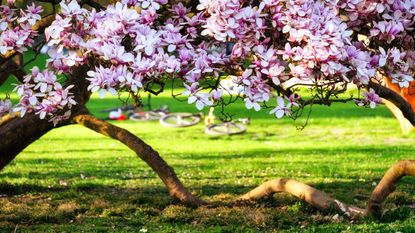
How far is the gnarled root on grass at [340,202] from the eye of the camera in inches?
376

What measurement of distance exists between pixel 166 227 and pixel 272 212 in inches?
68.6

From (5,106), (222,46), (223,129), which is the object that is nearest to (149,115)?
(223,129)

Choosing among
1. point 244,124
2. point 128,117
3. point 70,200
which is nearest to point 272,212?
point 70,200

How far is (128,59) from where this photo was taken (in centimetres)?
575

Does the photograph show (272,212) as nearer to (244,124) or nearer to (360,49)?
(360,49)

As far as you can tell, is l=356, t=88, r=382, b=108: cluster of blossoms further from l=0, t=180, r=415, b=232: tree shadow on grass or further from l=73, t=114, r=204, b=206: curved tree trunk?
l=73, t=114, r=204, b=206: curved tree trunk

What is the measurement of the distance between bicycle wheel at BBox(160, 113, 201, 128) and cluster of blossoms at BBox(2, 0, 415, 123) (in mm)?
24446

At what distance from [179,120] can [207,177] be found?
15.1 meters

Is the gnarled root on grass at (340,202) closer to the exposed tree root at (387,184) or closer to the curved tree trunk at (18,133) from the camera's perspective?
the exposed tree root at (387,184)

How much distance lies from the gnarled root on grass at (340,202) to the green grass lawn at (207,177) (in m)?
0.16

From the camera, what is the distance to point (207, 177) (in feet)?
53.5

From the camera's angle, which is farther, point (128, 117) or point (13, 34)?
point (128, 117)

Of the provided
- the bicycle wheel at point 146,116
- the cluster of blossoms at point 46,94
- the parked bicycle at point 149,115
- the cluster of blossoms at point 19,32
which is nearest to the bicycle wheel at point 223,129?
the parked bicycle at point 149,115

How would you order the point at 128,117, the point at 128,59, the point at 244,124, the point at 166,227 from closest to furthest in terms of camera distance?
the point at 128,59 < the point at 166,227 < the point at 244,124 < the point at 128,117
